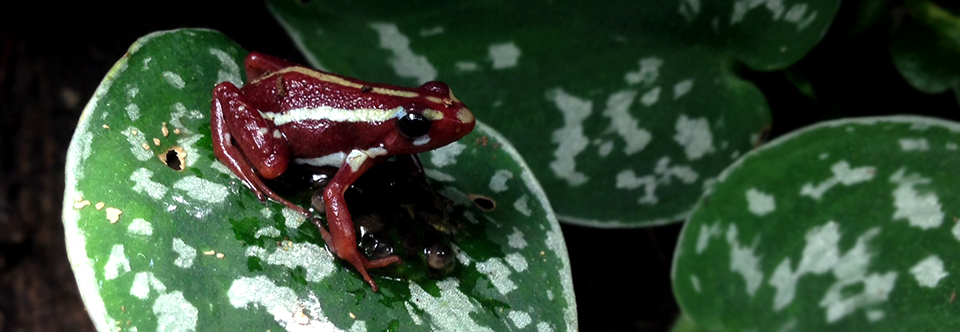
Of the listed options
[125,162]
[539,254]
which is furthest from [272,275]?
[539,254]

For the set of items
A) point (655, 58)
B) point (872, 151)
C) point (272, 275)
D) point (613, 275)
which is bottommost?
point (613, 275)

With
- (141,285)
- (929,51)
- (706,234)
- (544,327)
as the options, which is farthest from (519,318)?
(929,51)

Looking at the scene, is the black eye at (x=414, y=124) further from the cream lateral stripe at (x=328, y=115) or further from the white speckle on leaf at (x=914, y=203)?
the white speckle on leaf at (x=914, y=203)

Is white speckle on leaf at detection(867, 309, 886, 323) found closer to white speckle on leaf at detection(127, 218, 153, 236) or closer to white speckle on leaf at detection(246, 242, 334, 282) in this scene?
white speckle on leaf at detection(246, 242, 334, 282)

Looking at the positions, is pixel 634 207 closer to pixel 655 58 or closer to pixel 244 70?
pixel 655 58

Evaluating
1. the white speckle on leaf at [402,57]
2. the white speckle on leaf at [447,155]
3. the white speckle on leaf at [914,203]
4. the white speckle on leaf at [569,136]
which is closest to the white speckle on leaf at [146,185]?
the white speckle on leaf at [447,155]

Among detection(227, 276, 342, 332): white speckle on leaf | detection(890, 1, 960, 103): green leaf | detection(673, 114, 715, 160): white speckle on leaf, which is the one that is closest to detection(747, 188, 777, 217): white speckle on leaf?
detection(673, 114, 715, 160): white speckle on leaf
